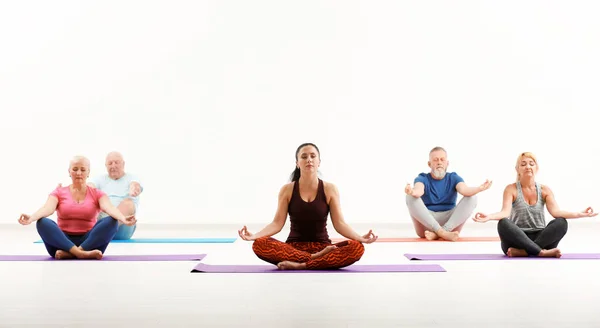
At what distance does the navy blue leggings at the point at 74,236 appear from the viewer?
18.0 feet

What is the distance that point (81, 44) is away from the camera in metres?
10.9

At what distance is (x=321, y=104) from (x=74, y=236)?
5.47m

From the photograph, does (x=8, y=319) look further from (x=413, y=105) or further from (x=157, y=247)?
(x=413, y=105)

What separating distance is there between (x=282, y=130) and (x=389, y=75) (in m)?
1.52

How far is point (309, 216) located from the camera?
16.1 ft

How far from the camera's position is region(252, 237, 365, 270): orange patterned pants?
484cm

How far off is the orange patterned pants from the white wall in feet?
19.0

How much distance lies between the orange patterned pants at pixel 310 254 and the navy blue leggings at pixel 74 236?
1.22 meters

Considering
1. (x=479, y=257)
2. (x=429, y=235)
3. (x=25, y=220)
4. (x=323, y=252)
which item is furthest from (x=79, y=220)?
(x=429, y=235)

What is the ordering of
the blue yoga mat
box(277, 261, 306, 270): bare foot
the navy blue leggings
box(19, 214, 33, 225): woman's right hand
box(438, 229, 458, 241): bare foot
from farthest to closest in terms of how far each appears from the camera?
box(438, 229, 458, 241): bare foot
the blue yoga mat
the navy blue leggings
box(19, 214, 33, 225): woman's right hand
box(277, 261, 306, 270): bare foot

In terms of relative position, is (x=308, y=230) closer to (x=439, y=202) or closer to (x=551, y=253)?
(x=551, y=253)

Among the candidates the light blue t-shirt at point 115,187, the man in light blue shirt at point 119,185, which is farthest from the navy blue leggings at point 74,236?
the light blue t-shirt at point 115,187

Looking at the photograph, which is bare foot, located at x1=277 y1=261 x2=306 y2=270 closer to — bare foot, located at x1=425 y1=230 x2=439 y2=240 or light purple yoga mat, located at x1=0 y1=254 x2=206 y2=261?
light purple yoga mat, located at x1=0 y1=254 x2=206 y2=261

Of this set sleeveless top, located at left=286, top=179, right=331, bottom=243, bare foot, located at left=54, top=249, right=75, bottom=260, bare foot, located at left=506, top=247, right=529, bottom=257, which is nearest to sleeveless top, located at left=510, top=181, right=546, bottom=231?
bare foot, located at left=506, top=247, right=529, bottom=257
